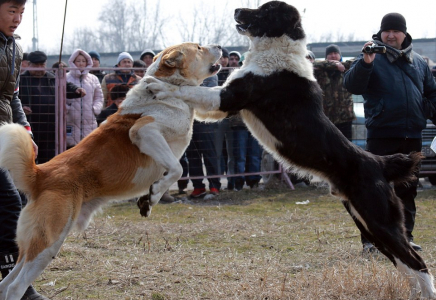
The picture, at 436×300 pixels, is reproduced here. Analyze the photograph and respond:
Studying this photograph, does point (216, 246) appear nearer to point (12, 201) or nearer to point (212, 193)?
point (12, 201)

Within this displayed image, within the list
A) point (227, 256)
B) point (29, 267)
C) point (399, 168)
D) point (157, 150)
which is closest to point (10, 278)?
point (29, 267)

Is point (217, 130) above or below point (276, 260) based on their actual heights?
above

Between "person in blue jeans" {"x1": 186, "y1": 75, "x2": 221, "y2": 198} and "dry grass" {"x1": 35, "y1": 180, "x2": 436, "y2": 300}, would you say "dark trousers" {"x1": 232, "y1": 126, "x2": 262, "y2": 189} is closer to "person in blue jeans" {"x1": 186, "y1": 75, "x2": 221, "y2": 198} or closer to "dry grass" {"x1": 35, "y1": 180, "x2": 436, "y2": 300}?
"person in blue jeans" {"x1": 186, "y1": 75, "x2": 221, "y2": 198}

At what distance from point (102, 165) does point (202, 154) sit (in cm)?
557

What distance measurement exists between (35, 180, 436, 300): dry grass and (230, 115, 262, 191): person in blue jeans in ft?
4.23

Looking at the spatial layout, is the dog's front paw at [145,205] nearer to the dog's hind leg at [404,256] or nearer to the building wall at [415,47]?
the dog's hind leg at [404,256]

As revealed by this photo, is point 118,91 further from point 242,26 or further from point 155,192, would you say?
point 155,192

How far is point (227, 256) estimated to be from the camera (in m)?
5.23

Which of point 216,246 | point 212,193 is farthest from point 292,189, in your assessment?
point 216,246

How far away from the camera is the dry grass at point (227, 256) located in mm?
4051

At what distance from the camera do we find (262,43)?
4.18 m

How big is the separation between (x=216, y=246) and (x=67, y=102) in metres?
4.18

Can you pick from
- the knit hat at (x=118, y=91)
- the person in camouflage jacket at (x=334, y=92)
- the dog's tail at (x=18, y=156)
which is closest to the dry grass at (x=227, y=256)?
the dog's tail at (x=18, y=156)

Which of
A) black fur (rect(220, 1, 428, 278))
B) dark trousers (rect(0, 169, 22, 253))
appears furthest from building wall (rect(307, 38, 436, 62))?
dark trousers (rect(0, 169, 22, 253))
